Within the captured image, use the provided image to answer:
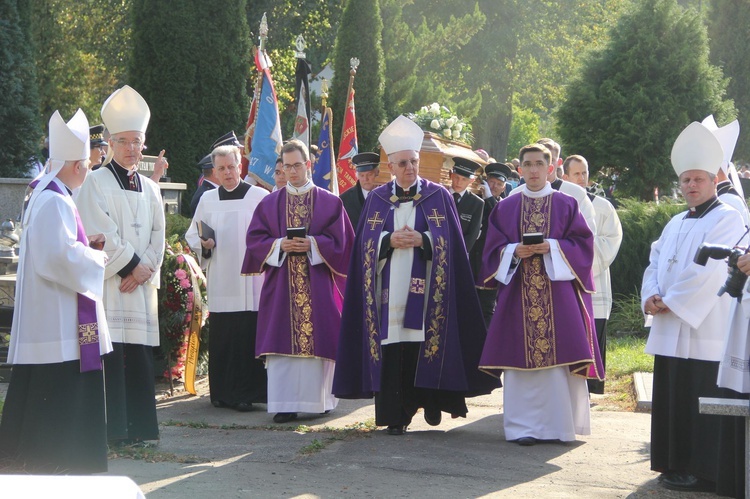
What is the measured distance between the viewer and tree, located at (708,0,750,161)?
3800 centimetres

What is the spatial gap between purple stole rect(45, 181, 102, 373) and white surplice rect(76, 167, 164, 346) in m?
1.03

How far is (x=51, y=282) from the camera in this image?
20.0 ft

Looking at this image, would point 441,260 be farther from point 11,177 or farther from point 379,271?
point 11,177

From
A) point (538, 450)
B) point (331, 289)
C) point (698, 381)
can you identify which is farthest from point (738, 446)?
point (331, 289)

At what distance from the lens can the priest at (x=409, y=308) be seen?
7930mm

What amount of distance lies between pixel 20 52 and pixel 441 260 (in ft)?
37.9

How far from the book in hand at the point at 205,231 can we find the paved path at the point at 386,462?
63.5 inches

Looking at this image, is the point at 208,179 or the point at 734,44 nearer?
the point at 208,179

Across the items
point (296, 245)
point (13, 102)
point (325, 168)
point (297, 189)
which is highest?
point (13, 102)


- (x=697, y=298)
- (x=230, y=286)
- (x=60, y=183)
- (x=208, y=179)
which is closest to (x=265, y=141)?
(x=208, y=179)

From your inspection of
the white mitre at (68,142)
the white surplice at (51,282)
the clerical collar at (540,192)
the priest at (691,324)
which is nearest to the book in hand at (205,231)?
the clerical collar at (540,192)

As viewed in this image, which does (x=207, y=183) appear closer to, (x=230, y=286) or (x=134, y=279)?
(x=230, y=286)

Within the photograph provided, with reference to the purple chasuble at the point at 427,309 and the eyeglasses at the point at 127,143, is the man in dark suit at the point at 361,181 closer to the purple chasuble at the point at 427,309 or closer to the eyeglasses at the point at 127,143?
the purple chasuble at the point at 427,309

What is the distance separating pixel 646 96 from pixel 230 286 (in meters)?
12.3
